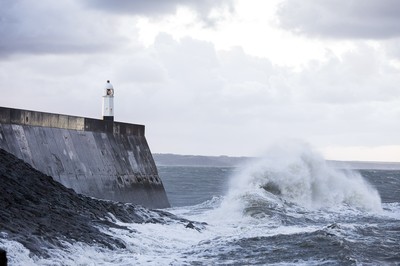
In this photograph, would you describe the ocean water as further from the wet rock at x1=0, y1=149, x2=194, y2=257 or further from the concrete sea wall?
the concrete sea wall

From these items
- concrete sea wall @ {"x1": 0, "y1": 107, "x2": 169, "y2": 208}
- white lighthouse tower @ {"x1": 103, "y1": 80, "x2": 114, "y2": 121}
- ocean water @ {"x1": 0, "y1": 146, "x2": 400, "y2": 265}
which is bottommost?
ocean water @ {"x1": 0, "y1": 146, "x2": 400, "y2": 265}

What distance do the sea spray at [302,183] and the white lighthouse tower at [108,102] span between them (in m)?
4.11

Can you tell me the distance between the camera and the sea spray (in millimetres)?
23156

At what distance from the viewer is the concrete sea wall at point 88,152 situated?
1534 cm

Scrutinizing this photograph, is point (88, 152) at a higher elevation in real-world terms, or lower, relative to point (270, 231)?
higher

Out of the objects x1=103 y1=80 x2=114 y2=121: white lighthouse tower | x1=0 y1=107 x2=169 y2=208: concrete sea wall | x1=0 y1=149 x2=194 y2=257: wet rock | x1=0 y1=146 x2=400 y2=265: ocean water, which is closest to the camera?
x1=0 y1=149 x2=194 y2=257: wet rock

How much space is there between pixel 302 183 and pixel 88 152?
8.81m

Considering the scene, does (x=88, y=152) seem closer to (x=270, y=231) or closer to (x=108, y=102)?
(x=108, y=102)

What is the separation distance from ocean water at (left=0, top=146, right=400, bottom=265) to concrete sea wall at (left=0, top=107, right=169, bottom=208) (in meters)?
1.37

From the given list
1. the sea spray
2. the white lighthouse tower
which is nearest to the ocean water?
the sea spray

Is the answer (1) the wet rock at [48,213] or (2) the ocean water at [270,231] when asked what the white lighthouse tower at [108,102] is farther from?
(1) the wet rock at [48,213]

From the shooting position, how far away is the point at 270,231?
14445 millimetres

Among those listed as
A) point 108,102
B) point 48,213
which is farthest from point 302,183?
point 48,213

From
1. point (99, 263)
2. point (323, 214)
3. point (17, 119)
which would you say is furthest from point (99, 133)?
point (99, 263)
